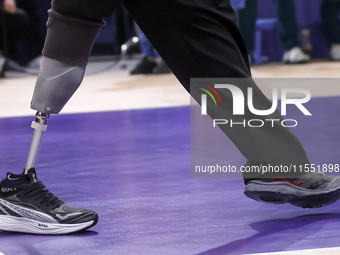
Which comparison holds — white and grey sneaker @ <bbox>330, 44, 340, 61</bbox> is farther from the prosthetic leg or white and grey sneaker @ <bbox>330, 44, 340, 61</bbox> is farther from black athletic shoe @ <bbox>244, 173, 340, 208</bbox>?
the prosthetic leg

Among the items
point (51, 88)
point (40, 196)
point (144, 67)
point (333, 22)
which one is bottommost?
point (144, 67)

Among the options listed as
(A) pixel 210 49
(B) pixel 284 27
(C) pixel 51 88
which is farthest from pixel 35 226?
(B) pixel 284 27

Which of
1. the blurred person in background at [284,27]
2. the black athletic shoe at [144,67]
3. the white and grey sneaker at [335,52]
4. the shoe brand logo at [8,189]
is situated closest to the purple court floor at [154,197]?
the shoe brand logo at [8,189]

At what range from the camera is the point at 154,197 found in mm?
2354

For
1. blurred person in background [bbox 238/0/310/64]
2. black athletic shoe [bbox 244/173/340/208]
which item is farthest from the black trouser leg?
blurred person in background [bbox 238/0/310/64]

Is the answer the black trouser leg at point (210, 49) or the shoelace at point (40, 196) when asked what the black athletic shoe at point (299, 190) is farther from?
the shoelace at point (40, 196)

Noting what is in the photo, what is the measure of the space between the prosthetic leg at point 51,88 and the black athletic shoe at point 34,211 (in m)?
0.10

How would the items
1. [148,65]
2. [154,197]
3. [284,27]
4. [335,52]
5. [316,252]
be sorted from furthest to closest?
1. [335,52]
2. [284,27]
3. [148,65]
4. [154,197]
5. [316,252]

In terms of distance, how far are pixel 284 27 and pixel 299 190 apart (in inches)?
207

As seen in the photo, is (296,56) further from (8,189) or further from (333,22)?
(8,189)

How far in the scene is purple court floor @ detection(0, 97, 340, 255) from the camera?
1.88 meters

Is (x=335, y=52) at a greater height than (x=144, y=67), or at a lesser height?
lesser

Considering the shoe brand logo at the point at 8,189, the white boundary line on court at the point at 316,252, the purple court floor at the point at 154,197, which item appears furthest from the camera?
the shoe brand logo at the point at 8,189

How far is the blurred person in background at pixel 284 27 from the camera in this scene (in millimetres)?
7027
